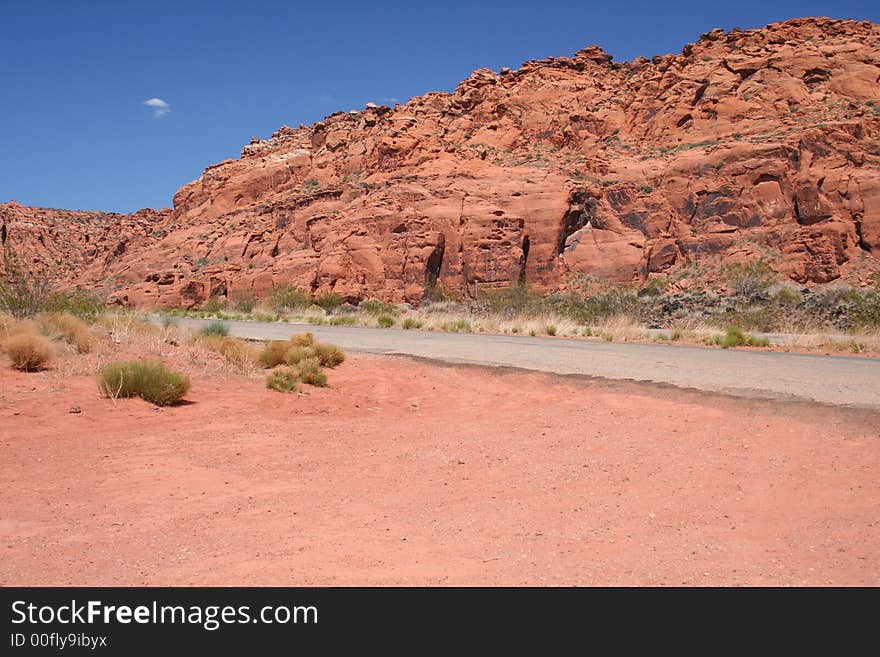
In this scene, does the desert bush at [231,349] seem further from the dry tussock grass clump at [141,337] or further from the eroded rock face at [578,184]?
the eroded rock face at [578,184]

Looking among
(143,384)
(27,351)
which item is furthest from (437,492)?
(27,351)

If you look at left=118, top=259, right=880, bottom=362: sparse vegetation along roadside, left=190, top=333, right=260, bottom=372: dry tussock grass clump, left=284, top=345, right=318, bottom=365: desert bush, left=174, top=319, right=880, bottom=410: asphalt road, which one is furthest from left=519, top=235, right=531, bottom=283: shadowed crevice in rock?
A: left=284, top=345, right=318, bottom=365: desert bush

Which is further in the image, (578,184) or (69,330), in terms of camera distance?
(578,184)

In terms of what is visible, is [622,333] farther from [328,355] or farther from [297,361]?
[297,361]

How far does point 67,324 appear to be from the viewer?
13469 millimetres

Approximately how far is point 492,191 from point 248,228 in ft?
69.9

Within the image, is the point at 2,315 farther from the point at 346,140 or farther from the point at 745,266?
the point at 346,140

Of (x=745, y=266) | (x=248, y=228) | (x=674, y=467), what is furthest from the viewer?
(x=248, y=228)

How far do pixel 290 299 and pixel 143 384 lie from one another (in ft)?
110

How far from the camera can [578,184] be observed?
144ft

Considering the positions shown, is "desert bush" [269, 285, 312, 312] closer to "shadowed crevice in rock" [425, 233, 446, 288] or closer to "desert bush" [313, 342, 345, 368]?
"shadowed crevice in rock" [425, 233, 446, 288]

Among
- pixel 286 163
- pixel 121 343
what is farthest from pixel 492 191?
pixel 121 343
